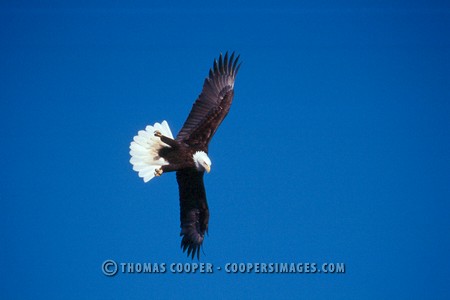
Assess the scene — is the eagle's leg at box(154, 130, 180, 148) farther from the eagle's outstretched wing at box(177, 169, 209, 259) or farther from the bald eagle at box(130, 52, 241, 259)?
the eagle's outstretched wing at box(177, 169, 209, 259)

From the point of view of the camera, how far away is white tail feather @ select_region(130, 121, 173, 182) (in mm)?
6379

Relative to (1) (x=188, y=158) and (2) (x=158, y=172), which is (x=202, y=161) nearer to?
(1) (x=188, y=158)

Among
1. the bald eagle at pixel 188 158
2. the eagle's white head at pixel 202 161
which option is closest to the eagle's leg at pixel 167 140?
the bald eagle at pixel 188 158

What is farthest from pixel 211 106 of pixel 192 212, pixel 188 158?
pixel 192 212

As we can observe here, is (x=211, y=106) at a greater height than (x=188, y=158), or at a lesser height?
greater

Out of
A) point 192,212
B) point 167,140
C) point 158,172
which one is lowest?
point 192,212

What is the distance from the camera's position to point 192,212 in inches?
261

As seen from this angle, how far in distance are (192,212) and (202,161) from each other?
0.73 meters

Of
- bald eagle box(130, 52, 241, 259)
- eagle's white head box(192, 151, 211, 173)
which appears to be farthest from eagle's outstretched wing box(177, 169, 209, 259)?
eagle's white head box(192, 151, 211, 173)

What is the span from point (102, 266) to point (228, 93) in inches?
101

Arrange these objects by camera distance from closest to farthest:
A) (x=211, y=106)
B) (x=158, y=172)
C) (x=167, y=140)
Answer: (x=167, y=140), (x=158, y=172), (x=211, y=106)

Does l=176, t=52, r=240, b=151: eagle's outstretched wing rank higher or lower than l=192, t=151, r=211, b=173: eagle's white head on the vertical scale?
higher

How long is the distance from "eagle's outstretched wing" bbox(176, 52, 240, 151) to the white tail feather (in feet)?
0.83

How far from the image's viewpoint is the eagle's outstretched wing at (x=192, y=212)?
257 inches
